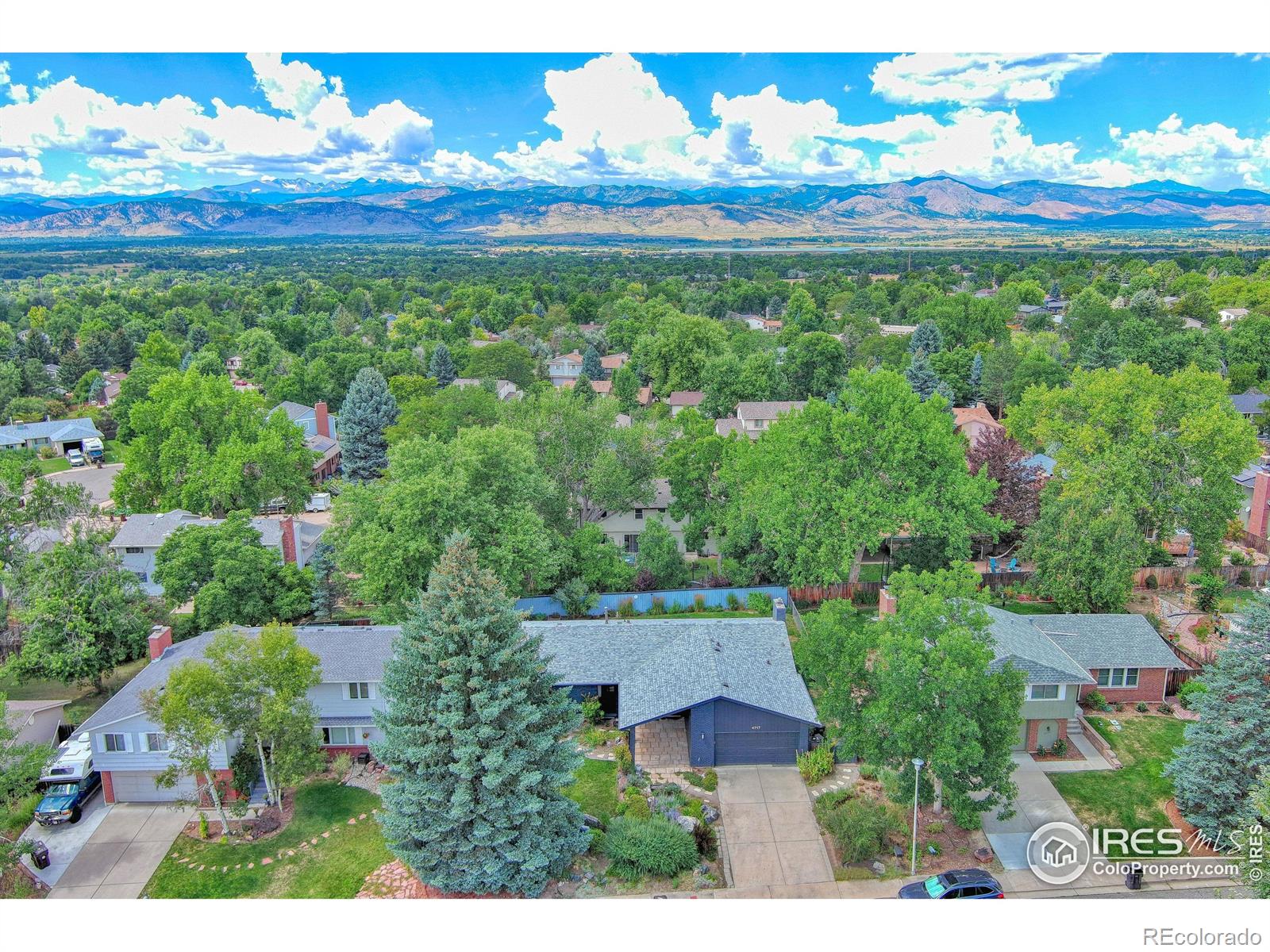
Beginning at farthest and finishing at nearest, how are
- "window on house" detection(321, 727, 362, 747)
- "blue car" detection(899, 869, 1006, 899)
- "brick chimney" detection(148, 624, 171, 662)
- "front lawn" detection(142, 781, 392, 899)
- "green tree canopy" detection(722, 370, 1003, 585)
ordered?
"green tree canopy" detection(722, 370, 1003, 585), "brick chimney" detection(148, 624, 171, 662), "window on house" detection(321, 727, 362, 747), "front lawn" detection(142, 781, 392, 899), "blue car" detection(899, 869, 1006, 899)

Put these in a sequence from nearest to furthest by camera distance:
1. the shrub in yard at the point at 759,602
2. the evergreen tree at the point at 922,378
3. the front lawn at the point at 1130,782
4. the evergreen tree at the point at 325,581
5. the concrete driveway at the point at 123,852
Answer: the concrete driveway at the point at 123,852 < the front lawn at the point at 1130,782 < the evergreen tree at the point at 325,581 < the shrub in yard at the point at 759,602 < the evergreen tree at the point at 922,378

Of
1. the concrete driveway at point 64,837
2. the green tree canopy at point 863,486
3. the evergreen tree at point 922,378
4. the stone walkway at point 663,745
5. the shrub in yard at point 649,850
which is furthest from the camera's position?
the evergreen tree at point 922,378

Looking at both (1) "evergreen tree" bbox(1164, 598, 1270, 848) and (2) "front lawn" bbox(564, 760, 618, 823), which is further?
(2) "front lawn" bbox(564, 760, 618, 823)

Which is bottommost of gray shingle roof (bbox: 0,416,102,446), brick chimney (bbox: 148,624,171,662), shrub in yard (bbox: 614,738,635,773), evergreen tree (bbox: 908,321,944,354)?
shrub in yard (bbox: 614,738,635,773)

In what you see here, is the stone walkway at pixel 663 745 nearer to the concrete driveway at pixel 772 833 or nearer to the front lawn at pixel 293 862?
the concrete driveway at pixel 772 833

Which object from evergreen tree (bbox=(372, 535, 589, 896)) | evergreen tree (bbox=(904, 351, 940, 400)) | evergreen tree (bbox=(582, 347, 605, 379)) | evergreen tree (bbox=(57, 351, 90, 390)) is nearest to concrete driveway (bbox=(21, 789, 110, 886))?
evergreen tree (bbox=(372, 535, 589, 896))

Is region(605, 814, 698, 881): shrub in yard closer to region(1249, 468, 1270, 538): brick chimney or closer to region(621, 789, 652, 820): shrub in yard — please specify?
region(621, 789, 652, 820): shrub in yard

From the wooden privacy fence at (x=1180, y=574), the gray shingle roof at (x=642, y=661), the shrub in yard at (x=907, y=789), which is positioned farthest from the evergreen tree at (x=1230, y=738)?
the wooden privacy fence at (x=1180, y=574)
